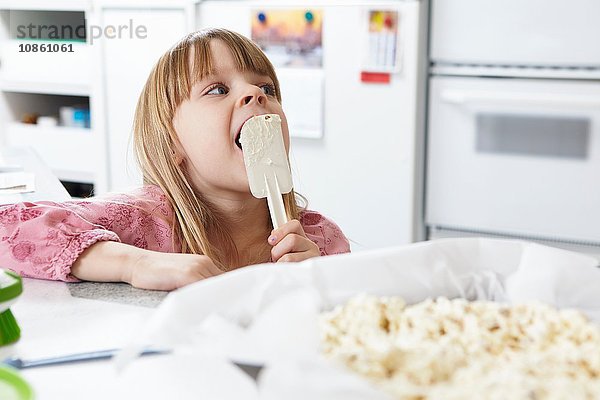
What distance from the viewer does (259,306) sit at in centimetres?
63

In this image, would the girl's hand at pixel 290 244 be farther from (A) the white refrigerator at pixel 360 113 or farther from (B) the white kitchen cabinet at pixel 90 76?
(B) the white kitchen cabinet at pixel 90 76

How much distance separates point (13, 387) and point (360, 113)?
84.4 inches

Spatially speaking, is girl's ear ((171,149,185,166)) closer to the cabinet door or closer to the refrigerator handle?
the refrigerator handle

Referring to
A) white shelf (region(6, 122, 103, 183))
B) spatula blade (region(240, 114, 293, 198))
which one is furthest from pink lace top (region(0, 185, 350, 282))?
white shelf (region(6, 122, 103, 183))

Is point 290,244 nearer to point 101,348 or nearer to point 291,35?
point 101,348

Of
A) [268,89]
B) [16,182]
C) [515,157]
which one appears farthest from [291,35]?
[16,182]

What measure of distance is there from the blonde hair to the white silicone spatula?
151 millimetres

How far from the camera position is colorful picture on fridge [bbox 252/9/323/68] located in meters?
2.65

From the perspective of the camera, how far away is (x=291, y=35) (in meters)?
2.70

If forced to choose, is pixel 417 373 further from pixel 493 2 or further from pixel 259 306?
pixel 493 2

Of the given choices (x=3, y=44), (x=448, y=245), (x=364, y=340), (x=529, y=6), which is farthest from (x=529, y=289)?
(x=3, y=44)

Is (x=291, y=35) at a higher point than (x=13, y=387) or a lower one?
higher

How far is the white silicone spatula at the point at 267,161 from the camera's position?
1.13 metres

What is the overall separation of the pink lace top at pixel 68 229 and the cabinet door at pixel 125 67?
1.74 meters
